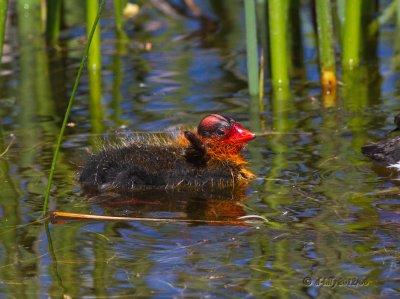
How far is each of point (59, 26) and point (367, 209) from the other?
600 centimetres

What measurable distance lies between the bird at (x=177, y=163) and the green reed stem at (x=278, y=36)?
5.75 feet

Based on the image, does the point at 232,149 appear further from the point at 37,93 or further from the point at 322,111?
the point at 37,93

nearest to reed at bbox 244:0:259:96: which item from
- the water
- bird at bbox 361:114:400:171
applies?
the water

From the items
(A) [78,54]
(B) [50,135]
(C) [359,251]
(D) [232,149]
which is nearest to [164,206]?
(D) [232,149]

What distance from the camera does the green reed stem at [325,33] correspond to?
27.5 feet

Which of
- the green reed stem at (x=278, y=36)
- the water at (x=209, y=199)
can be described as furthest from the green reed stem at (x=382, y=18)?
the green reed stem at (x=278, y=36)

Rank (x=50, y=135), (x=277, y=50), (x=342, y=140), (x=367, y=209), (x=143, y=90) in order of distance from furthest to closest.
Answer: (x=143, y=90) → (x=277, y=50) → (x=50, y=135) → (x=342, y=140) → (x=367, y=209)

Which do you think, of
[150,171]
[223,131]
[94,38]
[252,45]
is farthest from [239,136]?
[94,38]

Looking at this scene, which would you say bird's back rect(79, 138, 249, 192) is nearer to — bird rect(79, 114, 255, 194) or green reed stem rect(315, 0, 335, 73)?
bird rect(79, 114, 255, 194)

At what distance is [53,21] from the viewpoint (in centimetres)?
1040

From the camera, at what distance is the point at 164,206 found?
607 centimetres

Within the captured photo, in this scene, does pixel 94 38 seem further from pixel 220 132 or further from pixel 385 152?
pixel 385 152

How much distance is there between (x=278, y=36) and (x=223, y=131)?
1.90 m

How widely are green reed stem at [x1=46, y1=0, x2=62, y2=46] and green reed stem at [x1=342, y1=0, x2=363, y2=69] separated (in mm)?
2655
